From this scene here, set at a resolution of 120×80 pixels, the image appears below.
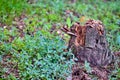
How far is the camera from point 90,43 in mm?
3861

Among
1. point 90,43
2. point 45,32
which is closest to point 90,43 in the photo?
point 90,43

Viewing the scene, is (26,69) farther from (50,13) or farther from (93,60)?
(50,13)

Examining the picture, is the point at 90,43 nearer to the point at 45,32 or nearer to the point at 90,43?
the point at 90,43

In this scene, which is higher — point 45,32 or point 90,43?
point 45,32

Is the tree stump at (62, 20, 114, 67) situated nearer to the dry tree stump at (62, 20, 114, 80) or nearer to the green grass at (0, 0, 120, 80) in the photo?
the dry tree stump at (62, 20, 114, 80)

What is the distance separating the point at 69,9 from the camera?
19.9 feet

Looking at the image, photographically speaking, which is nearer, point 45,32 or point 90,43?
point 90,43

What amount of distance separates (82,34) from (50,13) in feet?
5.93

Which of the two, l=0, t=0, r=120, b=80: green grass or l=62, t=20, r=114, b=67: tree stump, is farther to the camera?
l=62, t=20, r=114, b=67: tree stump

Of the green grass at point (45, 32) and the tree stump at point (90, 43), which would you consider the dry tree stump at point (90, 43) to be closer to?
the tree stump at point (90, 43)

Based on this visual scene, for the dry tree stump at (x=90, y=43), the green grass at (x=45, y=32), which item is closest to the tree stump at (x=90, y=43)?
the dry tree stump at (x=90, y=43)

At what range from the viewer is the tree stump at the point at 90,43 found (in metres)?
3.85

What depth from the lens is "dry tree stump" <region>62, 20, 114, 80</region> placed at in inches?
152

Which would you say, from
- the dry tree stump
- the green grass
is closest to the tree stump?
the dry tree stump
